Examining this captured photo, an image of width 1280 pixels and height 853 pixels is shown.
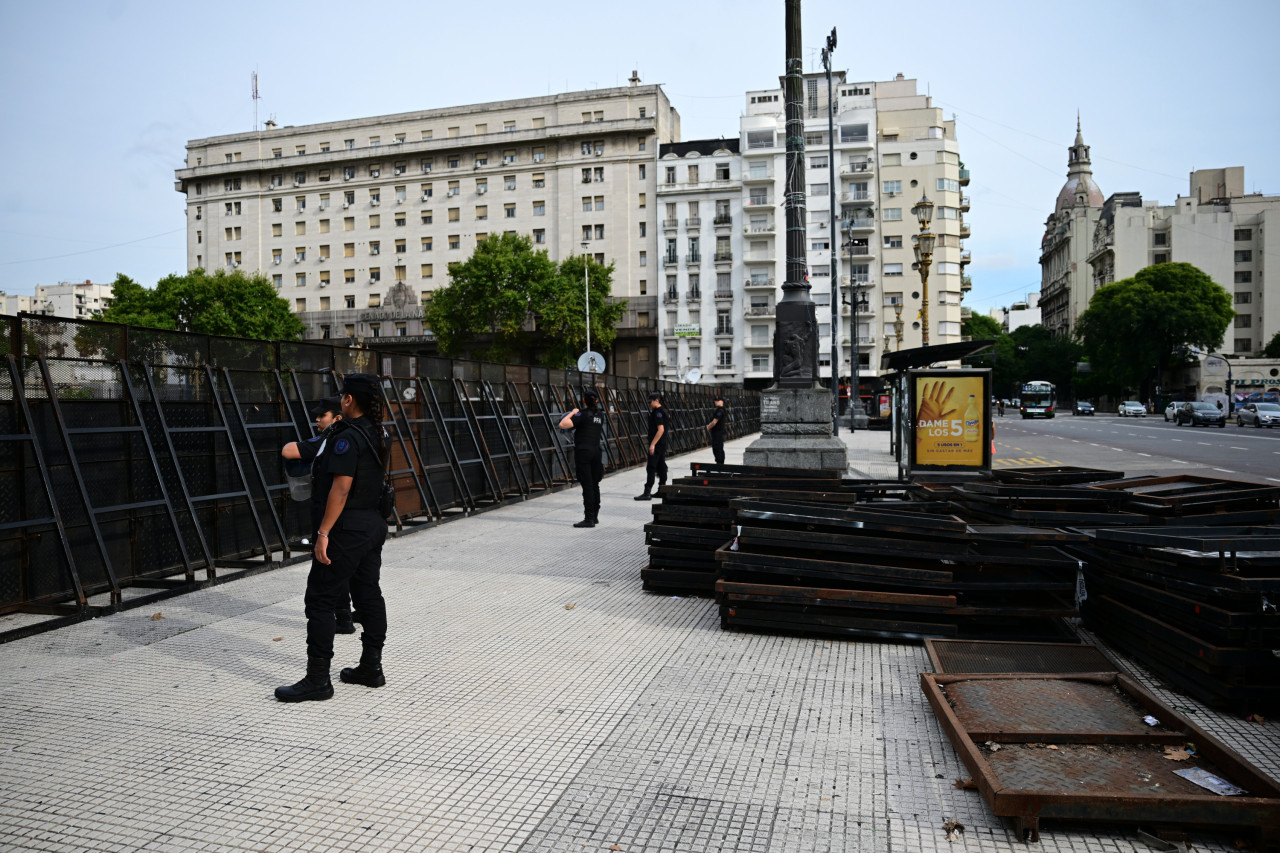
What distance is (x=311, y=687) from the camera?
4.93 metres

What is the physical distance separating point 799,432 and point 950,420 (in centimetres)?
236

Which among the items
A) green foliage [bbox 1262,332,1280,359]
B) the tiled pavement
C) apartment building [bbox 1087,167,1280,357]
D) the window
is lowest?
→ the tiled pavement

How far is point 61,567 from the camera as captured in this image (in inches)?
279

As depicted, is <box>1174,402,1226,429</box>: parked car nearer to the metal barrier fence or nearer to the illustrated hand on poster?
the illustrated hand on poster

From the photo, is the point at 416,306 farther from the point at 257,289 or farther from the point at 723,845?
the point at 723,845

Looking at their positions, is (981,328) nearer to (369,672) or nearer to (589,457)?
(589,457)

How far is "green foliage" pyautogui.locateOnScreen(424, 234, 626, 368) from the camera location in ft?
202

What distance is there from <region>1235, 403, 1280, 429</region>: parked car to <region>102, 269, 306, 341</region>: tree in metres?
61.3

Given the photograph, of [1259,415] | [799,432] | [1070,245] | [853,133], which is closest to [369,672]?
[799,432]

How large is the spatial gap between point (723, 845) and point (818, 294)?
72.2 metres

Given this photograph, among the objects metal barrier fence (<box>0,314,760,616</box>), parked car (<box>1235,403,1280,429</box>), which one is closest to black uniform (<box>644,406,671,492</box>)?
metal barrier fence (<box>0,314,760,616</box>)

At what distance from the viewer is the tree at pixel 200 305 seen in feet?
202

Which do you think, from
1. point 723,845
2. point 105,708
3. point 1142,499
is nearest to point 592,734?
point 723,845

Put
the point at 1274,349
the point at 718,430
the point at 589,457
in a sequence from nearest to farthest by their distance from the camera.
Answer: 1. the point at 589,457
2. the point at 718,430
3. the point at 1274,349
